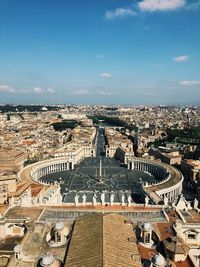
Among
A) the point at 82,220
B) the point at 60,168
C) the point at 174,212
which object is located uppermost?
the point at 82,220

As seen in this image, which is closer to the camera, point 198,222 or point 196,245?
point 196,245

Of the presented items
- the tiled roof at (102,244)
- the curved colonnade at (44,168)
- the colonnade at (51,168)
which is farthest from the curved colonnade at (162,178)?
the tiled roof at (102,244)

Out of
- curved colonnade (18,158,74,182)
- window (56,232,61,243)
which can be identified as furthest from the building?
window (56,232,61,243)

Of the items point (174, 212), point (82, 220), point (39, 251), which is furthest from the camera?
point (174, 212)

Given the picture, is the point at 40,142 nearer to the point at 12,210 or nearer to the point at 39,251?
the point at 12,210

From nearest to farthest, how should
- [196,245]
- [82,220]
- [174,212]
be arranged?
[82,220] → [196,245] → [174,212]

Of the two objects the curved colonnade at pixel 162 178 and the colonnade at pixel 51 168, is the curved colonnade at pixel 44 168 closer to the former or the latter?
the colonnade at pixel 51 168

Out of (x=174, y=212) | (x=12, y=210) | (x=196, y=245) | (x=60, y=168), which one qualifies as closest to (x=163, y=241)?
(x=196, y=245)

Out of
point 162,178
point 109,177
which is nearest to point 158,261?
point 162,178
